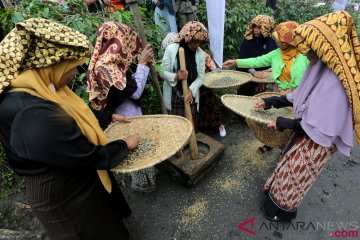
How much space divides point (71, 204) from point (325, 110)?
6.41 ft

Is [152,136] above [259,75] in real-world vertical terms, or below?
above

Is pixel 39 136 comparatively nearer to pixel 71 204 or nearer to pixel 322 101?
pixel 71 204

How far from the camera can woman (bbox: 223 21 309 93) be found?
2.64 meters

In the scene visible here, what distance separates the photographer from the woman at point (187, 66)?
279 cm

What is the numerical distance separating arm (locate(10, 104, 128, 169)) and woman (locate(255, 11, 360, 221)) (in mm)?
1598

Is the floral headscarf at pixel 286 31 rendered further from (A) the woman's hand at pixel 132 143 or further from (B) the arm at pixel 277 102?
(A) the woman's hand at pixel 132 143

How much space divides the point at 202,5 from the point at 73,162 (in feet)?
18.9

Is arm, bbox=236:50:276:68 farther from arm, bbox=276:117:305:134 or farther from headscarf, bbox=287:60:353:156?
arm, bbox=276:117:305:134

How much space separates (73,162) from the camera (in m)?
1.39

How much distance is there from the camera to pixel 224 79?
3.52m

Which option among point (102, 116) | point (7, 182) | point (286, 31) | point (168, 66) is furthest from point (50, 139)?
point (7, 182)

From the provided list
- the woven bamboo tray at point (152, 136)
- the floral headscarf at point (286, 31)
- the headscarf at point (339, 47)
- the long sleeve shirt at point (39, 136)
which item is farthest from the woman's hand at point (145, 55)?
the floral headscarf at point (286, 31)

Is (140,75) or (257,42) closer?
(140,75)

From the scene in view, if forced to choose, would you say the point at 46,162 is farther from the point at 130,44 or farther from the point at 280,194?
the point at 280,194
